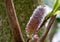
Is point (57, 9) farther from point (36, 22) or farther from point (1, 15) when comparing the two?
point (1, 15)

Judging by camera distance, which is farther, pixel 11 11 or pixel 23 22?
pixel 23 22

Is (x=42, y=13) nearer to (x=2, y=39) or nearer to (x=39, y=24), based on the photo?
(x=39, y=24)

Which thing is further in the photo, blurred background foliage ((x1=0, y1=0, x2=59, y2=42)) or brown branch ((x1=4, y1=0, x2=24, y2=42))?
blurred background foliage ((x1=0, y1=0, x2=59, y2=42))

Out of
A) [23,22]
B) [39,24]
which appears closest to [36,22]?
[39,24]

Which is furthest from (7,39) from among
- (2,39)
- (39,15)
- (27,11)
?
(39,15)

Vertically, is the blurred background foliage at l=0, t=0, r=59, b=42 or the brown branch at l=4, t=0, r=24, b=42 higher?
the brown branch at l=4, t=0, r=24, b=42

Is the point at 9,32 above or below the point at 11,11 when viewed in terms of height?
below

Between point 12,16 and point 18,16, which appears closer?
point 12,16

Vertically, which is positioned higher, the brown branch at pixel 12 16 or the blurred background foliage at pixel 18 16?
the brown branch at pixel 12 16

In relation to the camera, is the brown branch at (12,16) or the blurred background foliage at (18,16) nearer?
the brown branch at (12,16)
